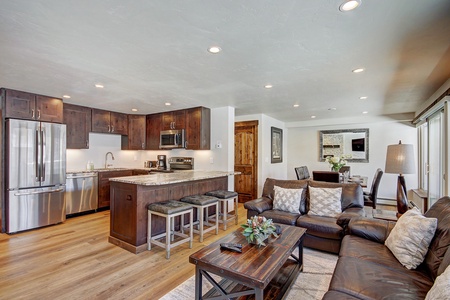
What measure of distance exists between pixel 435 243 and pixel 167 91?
3749mm

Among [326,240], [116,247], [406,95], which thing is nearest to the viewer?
[326,240]

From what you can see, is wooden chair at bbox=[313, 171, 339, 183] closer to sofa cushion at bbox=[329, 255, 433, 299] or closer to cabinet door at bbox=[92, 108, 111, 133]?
sofa cushion at bbox=[329, 255, 433, 299]

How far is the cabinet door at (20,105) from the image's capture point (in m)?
3.77

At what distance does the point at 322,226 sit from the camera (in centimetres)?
297

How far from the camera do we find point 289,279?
229cm

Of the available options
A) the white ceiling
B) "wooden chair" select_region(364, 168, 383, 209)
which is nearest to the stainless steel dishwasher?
the white ceiling

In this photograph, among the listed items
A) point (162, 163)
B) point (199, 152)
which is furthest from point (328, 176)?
point (162, 163)

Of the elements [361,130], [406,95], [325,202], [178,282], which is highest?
[406,95]

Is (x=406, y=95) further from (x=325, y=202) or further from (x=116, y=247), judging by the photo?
(x=116, y=247)

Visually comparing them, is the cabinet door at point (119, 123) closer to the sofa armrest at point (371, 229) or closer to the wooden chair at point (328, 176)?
the wooden chair at point (328, 176)

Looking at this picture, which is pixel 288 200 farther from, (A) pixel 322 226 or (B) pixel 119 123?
(B) pixel 119 123

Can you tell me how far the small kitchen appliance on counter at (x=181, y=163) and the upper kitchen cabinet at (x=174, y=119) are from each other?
0.81 meters

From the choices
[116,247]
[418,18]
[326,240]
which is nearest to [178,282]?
[116,247]

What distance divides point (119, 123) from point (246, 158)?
3.47 meters
